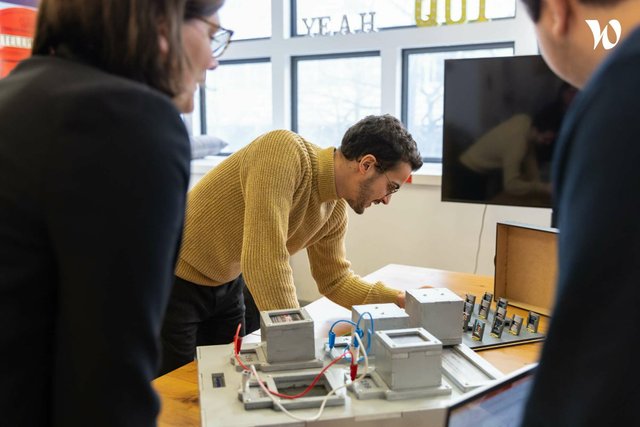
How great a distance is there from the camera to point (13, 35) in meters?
2.33

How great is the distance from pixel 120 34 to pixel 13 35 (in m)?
1.98

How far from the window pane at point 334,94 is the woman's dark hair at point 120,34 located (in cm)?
318

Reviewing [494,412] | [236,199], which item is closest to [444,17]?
[236,199]

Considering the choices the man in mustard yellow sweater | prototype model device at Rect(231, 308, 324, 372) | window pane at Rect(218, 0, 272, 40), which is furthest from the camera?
window pane at Rect(218, 0, 272, 40)

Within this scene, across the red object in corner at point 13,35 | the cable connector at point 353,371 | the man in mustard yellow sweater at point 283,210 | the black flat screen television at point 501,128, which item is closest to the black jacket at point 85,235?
the cable connector at point 353,371

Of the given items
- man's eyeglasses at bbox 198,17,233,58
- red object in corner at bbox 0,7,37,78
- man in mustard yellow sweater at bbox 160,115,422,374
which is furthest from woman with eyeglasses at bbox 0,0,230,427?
red object in corner at bbox 0,7,37,78

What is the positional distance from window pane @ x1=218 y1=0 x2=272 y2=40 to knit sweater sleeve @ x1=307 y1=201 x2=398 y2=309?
2511 millimetres

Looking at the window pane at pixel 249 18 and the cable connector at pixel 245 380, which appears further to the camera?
the window pane at pixel 249 18

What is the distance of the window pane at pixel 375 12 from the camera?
10.8ft

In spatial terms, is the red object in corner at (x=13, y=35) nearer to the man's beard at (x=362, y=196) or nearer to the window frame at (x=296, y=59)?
the man's beard at (x=362, y=196)

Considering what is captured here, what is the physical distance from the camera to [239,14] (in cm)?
424

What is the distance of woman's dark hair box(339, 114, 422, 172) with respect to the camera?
182 centimetres

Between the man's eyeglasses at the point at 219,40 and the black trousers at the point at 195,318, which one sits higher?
the man's eyeglasses at the point at 219,40

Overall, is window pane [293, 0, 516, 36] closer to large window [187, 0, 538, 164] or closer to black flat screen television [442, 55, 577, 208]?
large window [187, 0, 538, 164]
